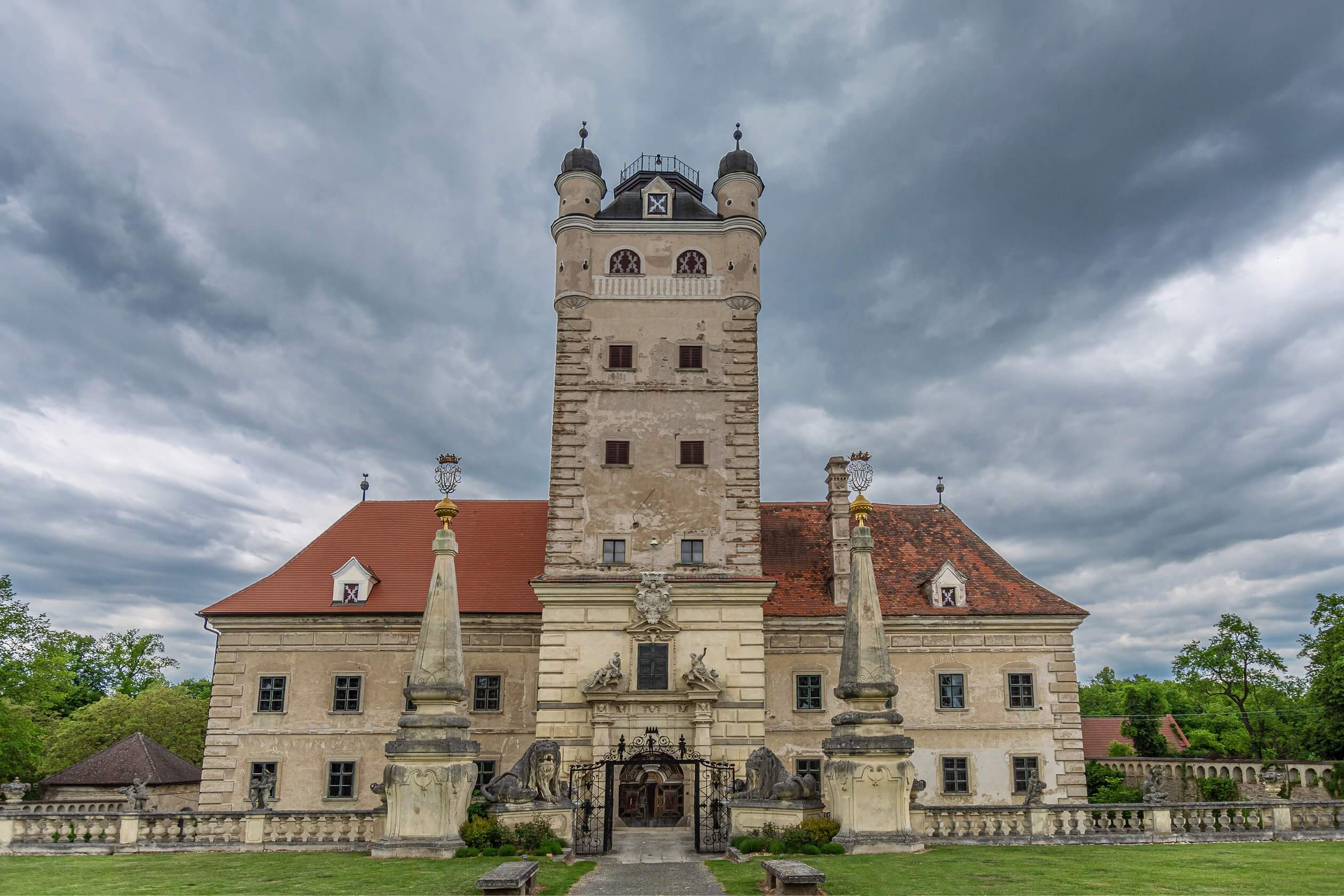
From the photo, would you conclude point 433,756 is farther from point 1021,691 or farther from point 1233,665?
point 1233,665

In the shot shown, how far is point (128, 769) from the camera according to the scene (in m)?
32.9

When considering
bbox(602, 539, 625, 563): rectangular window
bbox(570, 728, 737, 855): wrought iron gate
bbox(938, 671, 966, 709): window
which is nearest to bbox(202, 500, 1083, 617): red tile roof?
bbox(938, 671, 966, 709): window

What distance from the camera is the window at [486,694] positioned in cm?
2936

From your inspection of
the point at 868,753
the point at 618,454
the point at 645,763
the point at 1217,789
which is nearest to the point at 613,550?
the point at 618,454

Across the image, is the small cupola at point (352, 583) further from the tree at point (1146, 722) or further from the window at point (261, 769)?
the tree at point (1146, 722)

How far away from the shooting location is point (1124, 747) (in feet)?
148

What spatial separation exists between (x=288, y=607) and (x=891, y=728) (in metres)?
20.5

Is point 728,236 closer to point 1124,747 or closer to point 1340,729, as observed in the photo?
point 1340,729

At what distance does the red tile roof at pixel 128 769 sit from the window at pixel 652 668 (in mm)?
18754

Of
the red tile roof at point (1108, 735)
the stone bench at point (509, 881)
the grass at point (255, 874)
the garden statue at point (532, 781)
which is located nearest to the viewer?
the stone bench at point (509, 881)

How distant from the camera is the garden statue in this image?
18734 mm

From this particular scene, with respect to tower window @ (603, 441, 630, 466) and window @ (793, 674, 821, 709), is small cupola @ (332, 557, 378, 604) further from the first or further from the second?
window @ (793, 674, 821, 709)

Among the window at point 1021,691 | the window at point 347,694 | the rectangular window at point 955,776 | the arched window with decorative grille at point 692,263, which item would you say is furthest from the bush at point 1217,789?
the window at point 347,694

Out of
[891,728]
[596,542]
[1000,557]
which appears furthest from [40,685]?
[1000,557]
